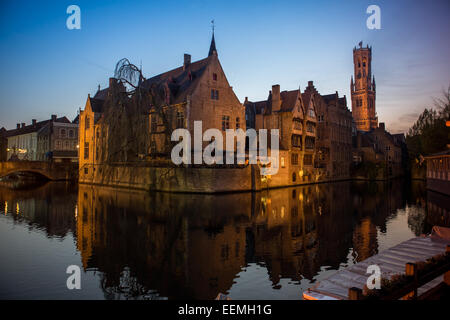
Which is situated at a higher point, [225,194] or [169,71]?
[169,71]

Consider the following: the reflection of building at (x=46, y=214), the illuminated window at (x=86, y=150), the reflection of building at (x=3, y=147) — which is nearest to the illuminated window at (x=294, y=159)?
the reflection of building at (x=46, y=214)

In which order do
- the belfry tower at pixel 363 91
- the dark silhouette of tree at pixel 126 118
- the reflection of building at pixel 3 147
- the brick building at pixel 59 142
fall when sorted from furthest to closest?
the belfry tower at pixel 363 91, the reflection of building at pixel 3 147, the brick building at pixel 59 142, the dark silhouette of tree at pixel 126 118

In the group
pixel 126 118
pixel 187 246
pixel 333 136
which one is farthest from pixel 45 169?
pixel 333 136

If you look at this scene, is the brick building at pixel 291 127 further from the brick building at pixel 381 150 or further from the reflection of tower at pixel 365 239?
the brick building at pixel 381 150

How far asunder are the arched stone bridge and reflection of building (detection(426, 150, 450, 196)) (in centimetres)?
6130

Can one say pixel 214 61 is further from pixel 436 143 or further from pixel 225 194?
pixel 436 143

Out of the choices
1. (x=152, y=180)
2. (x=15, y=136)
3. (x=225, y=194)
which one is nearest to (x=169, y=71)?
(x=152, y=180)

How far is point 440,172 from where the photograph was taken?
122 feet

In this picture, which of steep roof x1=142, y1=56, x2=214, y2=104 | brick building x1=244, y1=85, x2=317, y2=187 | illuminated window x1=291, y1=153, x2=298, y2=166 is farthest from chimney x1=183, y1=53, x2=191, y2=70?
illuminated window x1=291, y1=153, x2=298, y2=166

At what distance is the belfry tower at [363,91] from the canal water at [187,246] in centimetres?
12688

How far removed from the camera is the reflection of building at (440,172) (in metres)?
34.4
